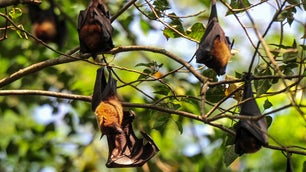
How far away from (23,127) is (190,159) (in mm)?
2052

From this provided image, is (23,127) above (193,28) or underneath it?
underneath

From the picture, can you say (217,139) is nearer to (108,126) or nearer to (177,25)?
(177,25)

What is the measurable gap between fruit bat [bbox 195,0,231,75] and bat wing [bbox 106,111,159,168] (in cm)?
63

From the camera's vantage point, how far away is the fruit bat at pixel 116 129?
425cm

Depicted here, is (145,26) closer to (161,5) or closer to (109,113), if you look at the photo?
(161,5)

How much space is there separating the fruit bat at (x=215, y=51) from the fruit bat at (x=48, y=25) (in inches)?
149

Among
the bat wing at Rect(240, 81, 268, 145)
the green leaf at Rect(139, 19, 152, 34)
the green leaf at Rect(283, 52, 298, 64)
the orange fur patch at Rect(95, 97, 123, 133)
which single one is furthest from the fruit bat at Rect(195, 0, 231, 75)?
the green leaf at Rect(139, 19, 152, 34)

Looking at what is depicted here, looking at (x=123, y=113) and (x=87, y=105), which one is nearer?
(x=123, y=113)

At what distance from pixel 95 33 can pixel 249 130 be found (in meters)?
1.05

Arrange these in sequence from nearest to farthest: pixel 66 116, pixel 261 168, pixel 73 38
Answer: pixel 66 116
pixel 73 38
pixel 261 168

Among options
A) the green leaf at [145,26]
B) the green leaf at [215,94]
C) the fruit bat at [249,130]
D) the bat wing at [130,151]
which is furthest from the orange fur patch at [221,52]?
the green leaf at [145,26]

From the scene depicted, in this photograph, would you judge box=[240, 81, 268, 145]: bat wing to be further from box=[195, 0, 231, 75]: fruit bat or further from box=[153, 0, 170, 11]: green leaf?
box=[153, 0, 170, 11]: green leaf

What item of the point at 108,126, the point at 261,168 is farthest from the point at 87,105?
the point at 108,126

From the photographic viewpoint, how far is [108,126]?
4.21 m
